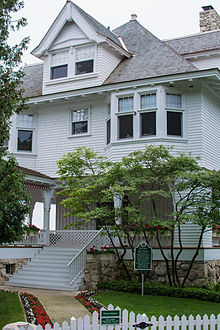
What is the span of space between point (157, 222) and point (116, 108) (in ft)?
20.6

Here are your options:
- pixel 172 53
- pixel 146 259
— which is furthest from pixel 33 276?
pixel 172 53

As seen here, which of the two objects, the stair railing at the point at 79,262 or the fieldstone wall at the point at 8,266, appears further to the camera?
the fieldstone wall at the point at 8,266

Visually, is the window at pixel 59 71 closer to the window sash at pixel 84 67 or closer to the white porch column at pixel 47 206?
the window sash at pixel 84 67

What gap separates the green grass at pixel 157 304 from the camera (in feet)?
38.0

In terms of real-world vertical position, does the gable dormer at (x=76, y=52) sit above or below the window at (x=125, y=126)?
above

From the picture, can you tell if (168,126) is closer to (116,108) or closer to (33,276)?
(116,108)

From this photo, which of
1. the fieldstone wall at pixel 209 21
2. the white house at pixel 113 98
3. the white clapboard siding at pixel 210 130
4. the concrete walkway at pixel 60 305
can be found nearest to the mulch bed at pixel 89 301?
the concrete walkway at pixel 60 305

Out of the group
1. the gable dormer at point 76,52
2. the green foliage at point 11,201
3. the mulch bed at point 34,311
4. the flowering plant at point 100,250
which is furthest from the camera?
the gable dormer at point 76,52

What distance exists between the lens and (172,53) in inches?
779

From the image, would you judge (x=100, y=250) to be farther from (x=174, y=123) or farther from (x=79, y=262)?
(x=174, y=123)

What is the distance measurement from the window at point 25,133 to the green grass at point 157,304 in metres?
9.60

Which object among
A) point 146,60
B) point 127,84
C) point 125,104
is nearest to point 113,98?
point 125,104

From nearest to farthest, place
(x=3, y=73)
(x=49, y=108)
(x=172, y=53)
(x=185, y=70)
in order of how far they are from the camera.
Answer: (x=3, y=73)
(x=185, y=70)
(x=172, y=53)
(x=49, y=108)

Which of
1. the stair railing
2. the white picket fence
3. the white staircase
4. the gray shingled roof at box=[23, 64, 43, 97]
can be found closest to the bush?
the stair railing
